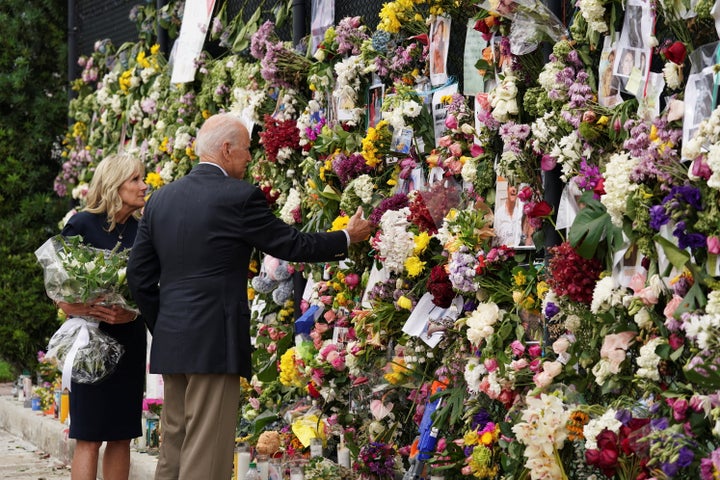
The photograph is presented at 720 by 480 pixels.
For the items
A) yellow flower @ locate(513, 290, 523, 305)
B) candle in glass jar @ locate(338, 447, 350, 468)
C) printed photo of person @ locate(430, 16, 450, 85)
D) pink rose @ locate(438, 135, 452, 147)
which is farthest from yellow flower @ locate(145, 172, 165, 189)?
yellow flower @ locate(513, 290, 523, 305)

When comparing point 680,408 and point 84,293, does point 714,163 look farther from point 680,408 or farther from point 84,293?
point 84,293

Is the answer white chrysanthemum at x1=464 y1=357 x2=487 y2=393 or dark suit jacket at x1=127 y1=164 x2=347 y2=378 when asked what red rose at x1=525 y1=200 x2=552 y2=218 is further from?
dark suit jacket at x1=127 y1=164 x2=347 y2=378

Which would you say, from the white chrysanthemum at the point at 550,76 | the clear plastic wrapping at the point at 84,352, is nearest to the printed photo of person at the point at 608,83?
the white chrysanthemum at the point at 550,76

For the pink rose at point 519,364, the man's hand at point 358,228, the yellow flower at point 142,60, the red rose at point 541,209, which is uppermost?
the yellow flower at point 142,60

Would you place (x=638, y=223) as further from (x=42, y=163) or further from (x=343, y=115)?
(x=42, y=163)

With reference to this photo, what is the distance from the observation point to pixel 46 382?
8.94m

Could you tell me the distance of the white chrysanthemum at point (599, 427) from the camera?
342cm

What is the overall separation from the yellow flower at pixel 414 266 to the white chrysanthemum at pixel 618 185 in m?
1.18

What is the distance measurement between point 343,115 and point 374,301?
0.96m

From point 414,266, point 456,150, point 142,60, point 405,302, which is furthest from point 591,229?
point 142,60

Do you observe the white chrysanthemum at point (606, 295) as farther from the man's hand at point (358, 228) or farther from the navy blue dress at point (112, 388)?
the navy blue dress at point (112, 388)

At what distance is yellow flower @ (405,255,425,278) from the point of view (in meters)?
4.54

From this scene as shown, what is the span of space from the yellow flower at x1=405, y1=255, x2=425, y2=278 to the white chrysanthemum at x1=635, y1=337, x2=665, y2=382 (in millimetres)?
1311

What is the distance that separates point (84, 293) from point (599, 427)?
247 centimetres
